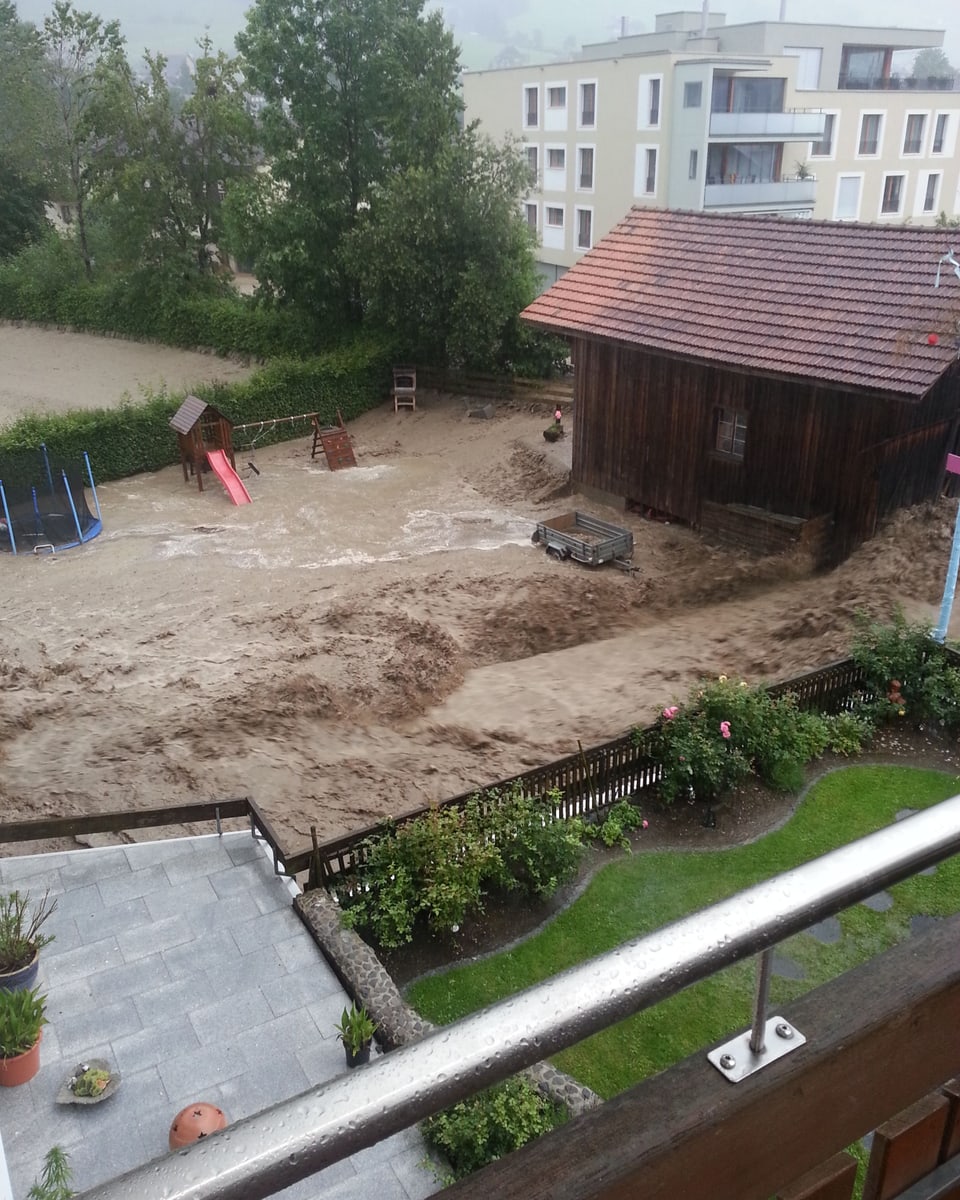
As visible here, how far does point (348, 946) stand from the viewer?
8.33 m

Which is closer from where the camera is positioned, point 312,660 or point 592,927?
point 592,927

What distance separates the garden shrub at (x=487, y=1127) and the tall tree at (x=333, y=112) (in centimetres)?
2768

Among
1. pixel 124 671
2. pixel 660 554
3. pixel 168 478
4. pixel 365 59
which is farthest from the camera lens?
pixel 365 59

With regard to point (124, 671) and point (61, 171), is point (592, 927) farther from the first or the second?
point (61, 171)

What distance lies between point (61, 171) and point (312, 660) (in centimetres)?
3583

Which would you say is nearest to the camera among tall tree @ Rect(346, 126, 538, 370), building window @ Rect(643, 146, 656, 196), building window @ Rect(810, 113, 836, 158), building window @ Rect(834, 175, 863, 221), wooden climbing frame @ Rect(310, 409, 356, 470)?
wooden climbing frame @ Rect(310, 409, 356, 470)

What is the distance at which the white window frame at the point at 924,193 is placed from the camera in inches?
1865

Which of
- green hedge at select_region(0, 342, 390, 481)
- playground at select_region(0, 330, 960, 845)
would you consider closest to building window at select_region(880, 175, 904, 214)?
green hedge at select_region(0, 342, 390, 481)

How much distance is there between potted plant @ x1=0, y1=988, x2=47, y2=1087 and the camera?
6.90m

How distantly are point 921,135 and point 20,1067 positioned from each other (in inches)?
2035

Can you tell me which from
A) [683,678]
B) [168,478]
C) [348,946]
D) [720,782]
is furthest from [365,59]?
[348,946]

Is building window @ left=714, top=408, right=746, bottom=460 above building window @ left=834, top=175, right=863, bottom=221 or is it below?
below

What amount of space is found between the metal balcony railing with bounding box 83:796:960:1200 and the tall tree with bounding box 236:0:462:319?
102 feet

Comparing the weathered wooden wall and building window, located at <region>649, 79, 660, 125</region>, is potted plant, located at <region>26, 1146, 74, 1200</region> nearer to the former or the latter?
the weathered wooden wall
